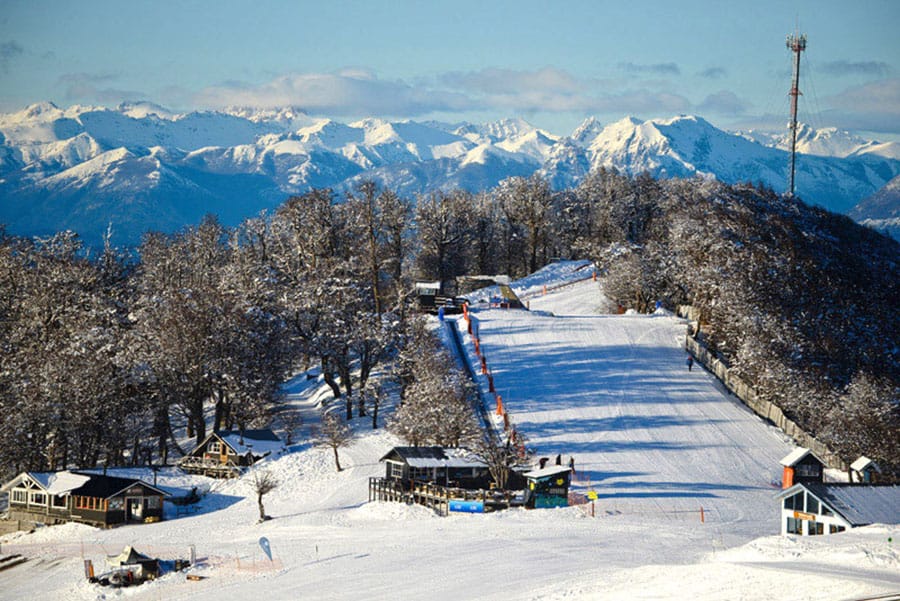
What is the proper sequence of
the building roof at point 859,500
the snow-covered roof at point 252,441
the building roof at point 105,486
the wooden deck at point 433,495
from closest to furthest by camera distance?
the building roof at point 859,500
the wooden deck at point 433,495
the building roof at point 105,486
the snow-covered roof at point 252,441

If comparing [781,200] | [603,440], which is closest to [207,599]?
[603,440]

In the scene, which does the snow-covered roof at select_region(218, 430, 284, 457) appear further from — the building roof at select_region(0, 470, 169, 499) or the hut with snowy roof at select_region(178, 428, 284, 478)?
the building roof at select_region(0, 470, 169, 499)

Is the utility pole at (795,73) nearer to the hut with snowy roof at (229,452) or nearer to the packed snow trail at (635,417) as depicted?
the packed snow trail at (635,417)

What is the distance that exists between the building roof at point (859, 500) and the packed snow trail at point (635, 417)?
10.9ft

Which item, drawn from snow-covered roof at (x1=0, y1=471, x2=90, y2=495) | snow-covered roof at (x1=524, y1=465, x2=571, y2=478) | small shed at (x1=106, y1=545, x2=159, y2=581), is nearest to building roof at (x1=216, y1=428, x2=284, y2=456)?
snow-covered roof at (x1=0, y1=471, x2=90, y2=495)

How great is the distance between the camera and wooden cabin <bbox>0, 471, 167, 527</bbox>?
57156 millimetres

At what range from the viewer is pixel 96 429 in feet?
215

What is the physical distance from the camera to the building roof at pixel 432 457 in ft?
175

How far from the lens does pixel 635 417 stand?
205ft

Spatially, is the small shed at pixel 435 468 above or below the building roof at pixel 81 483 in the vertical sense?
above

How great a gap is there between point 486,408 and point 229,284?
23.5 metres

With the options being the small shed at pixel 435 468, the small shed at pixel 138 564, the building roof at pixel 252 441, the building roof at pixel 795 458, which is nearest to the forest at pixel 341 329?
the building roof at pixel 252 441

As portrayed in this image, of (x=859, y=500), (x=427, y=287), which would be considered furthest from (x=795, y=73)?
(x=859, y=500)

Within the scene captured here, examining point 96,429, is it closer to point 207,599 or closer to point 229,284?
point 229,284
